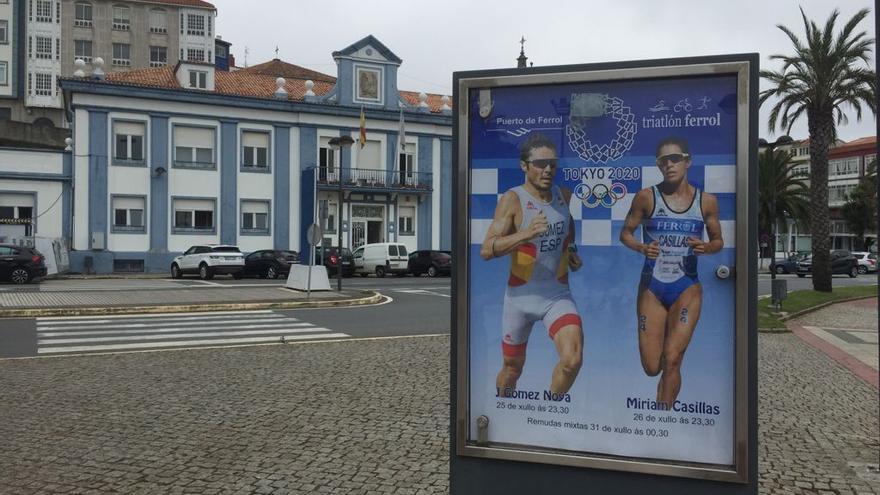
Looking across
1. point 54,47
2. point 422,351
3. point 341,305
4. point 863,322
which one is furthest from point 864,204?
point 54,47

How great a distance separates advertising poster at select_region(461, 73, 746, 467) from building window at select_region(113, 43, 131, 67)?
71.3 metres

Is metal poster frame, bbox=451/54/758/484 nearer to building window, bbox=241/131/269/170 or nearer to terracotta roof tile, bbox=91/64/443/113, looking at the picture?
terracotta roof tile, bbox=91/64/443/113

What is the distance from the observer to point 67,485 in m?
5.03

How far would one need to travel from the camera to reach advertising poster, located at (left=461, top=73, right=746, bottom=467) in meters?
3.40

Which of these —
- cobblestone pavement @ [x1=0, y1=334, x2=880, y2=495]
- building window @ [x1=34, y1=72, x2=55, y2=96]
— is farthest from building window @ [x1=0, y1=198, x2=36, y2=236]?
building window @ [x1=34, y1=72, x2=55, y2=96]

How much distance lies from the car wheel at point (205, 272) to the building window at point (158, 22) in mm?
41902

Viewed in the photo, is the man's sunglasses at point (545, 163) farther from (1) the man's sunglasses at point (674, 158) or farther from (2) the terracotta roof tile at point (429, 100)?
(2) the terracotta roof tile at point (429, 100)

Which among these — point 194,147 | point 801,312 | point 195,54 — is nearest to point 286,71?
point 195,54

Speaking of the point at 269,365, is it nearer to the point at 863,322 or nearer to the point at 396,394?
the point at 396,394

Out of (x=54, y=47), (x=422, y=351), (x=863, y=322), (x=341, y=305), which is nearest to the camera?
(x=422, y=351)

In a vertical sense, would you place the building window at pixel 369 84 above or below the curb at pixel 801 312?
above

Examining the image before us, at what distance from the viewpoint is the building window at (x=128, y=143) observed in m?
38.2

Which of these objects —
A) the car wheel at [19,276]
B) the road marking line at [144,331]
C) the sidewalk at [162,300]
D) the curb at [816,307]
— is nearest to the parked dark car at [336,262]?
the sidewalk at [162,300]

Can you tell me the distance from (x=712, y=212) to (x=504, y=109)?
105 centimetres
